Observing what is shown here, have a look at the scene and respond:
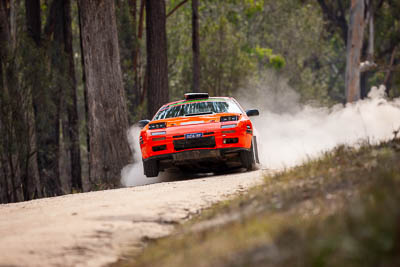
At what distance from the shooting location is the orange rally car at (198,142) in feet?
34.8

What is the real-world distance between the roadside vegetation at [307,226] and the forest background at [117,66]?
25.0 feet

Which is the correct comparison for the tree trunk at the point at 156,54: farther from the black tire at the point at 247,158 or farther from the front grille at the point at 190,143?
the front grille at the point at 190,143

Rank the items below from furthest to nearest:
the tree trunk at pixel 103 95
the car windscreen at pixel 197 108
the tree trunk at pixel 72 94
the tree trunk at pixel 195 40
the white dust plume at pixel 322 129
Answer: the tree trunk at pixel 195 40
the tree trunk at pixel 72 94
the white dust plume at pixel 322 129
the tree trunk at pixel 103 95
the car windscreen at pixel 197 108

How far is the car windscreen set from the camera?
38.5ft

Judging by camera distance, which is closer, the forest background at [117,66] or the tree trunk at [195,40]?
the forest background at [117,66]

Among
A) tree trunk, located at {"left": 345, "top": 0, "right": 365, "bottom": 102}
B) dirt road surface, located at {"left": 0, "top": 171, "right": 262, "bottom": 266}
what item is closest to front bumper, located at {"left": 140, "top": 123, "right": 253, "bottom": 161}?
dirt road surface, located at {"left": 0, "top": 171, "right": 262, "bottom": 266}

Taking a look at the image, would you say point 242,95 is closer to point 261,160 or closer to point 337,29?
point 337,29

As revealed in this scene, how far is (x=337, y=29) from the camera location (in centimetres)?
3838

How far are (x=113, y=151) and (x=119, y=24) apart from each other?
43.5 feet

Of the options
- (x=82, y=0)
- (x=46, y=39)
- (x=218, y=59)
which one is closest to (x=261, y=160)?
(x=82, y=0)

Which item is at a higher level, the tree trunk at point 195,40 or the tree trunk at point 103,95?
the tree trunk at point 195,40

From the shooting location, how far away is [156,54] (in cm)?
1753

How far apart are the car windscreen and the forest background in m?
2.31

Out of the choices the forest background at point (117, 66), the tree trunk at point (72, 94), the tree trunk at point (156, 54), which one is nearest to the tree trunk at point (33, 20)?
the forest background at point (117, 66)
